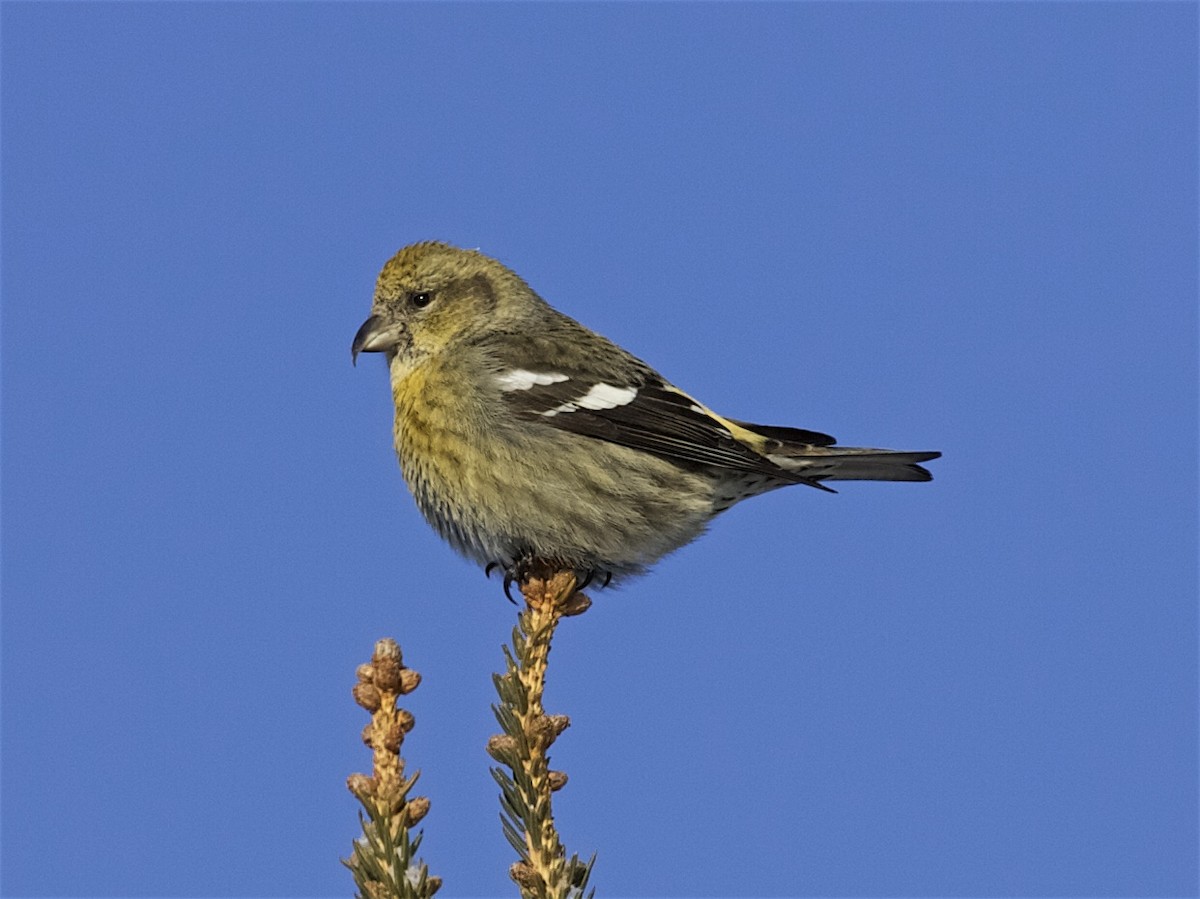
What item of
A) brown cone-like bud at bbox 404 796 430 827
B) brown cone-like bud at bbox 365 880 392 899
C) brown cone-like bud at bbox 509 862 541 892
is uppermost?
brown cone-like bud at bbox 404 796 430 827

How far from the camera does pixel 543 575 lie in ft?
18.9

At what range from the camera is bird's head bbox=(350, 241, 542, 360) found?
673 cm

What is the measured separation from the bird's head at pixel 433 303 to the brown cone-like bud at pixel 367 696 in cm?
343

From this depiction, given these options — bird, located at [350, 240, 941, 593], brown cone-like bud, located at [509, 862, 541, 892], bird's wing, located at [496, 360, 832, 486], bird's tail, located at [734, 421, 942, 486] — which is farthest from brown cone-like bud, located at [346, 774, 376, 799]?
bird's tail, located at [734, 421, 942, 486]

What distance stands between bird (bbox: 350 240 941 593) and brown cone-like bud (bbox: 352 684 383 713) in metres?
2.52

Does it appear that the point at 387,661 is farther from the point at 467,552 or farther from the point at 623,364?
the point at 623,364

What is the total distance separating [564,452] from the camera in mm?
6090

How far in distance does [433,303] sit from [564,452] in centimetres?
128

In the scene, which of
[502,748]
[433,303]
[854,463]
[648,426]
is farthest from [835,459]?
[502,748]

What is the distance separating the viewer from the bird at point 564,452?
19.6 feet

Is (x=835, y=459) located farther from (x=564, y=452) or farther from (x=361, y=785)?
(x=361, y=785)

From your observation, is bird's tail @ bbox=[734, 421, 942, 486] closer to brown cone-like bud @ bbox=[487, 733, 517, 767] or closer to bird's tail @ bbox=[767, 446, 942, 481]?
bird's tail @ bbox=[767, 446, 942, 481]

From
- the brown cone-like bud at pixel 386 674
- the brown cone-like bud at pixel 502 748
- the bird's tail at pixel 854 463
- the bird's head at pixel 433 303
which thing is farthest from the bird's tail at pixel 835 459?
the brown cone-like bud at pixel 386 674

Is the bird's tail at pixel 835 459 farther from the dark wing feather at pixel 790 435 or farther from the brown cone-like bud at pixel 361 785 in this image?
the brown cone-like bud at pixel 361 785
